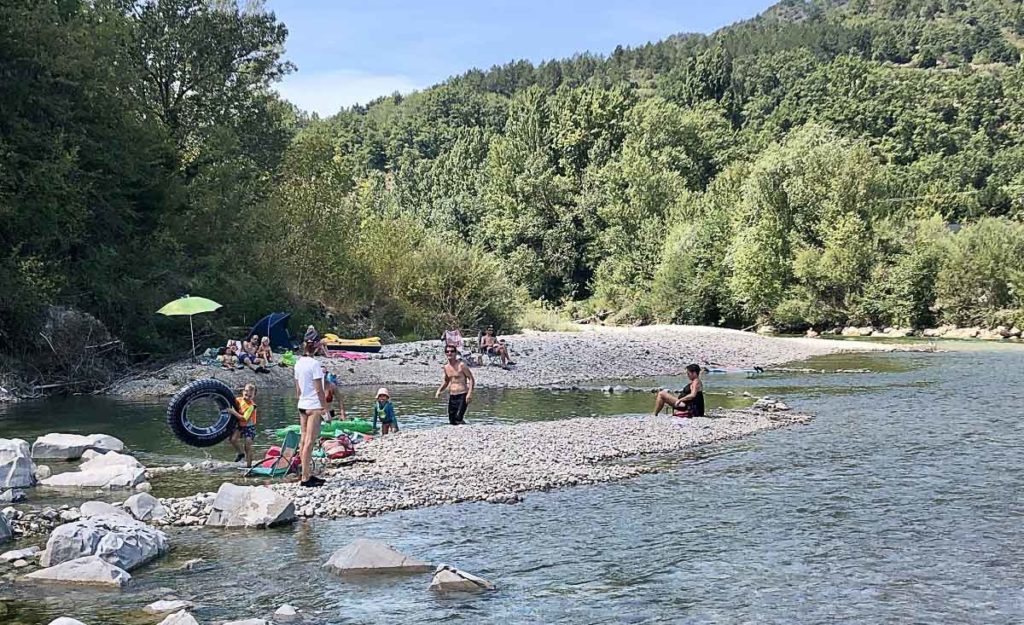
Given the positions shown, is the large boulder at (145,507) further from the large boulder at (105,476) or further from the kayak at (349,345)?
the kayak at (349,345)

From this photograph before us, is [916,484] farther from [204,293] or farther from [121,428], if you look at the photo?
[204,293]

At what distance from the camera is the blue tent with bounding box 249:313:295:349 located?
123 feet

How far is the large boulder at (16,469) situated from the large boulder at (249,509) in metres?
4.61

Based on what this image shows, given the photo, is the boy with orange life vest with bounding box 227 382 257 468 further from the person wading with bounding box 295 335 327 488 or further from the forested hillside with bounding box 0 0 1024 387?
the forested hillside with bounding box 0 0 1024 387

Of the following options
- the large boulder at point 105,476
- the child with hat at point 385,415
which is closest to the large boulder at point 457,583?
the large boulder at point 105,476

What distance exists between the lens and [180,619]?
27.8ft

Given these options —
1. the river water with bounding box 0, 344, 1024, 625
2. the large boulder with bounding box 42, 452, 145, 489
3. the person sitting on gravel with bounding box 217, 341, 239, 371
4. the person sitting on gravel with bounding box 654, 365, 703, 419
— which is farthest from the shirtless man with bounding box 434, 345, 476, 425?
the person sitting on gravel with bounding box 217, 341, 239, 371

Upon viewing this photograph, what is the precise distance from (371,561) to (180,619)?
9.04 ft

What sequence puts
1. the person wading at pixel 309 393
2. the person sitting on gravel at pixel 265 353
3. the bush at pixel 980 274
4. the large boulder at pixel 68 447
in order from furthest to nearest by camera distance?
the bush at pixel 980 274 < the person sitting on gravel at pixel 265 353 < the large boulder at pixel 68 447 < the person wading at pixel 309 393

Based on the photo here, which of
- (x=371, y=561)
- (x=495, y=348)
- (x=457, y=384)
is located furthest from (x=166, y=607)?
(x=495, y=348)

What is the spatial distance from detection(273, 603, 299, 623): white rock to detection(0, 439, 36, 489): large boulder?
8.52 m

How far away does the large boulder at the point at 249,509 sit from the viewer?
12828 millimetres

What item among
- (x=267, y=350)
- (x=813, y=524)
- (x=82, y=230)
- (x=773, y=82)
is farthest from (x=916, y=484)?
(x=773, y=82)

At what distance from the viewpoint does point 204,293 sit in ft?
123
